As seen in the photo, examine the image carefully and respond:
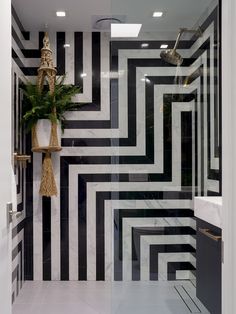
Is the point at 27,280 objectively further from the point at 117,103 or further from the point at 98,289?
the point at 117,103

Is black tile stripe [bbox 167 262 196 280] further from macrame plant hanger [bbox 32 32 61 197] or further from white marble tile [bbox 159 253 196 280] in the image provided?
macrame plant hanger [bbox 32 32 61 197]

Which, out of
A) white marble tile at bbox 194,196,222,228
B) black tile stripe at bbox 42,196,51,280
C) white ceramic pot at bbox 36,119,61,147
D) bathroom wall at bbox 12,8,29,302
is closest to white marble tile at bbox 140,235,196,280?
white marble tile at bbox 194,196,222,228

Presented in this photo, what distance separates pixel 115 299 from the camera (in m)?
3.06

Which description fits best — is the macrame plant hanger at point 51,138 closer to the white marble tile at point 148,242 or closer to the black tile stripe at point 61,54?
the black tile stripe at point 61,54

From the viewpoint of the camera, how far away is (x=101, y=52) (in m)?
3.71

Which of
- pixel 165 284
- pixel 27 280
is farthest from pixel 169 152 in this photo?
pixel 27 280

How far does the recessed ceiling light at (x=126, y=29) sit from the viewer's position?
3.14 metres

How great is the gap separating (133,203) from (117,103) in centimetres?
96

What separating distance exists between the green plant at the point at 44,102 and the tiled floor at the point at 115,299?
5.45 feet

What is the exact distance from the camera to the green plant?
3459 millimetres

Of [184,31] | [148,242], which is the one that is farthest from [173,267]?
[184,31]
